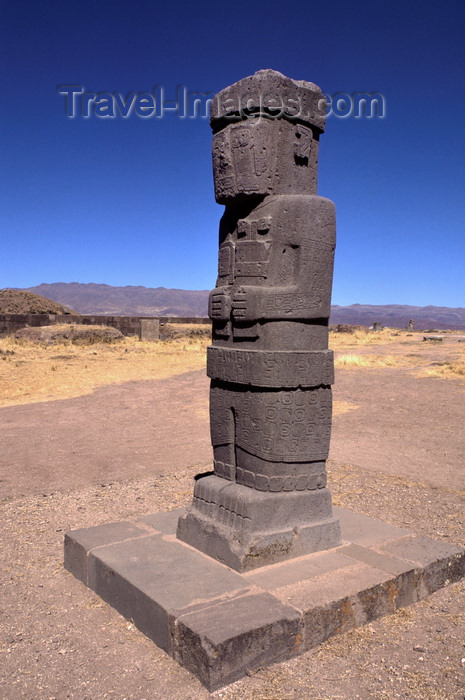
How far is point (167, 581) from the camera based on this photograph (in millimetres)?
3781

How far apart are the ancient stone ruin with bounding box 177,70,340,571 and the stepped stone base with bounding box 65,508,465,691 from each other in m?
0.28

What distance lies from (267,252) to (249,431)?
137 centimetres

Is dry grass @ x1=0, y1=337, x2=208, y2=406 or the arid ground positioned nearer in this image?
the arid ground

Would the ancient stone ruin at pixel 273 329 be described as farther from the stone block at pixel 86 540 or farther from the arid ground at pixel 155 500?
the arid ground at pixel 155 500

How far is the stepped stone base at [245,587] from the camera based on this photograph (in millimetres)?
3184

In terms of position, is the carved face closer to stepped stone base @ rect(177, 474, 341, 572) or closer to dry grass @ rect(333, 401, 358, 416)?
stepped stone base @ rect(177, 474, 341, 572)

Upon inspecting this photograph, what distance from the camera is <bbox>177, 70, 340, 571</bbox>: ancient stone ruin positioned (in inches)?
165

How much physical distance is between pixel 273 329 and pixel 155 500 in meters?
3.19

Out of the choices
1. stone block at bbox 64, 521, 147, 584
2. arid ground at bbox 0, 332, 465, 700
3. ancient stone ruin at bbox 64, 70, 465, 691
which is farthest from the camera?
stone block at bbox 64, 521, 147, 584

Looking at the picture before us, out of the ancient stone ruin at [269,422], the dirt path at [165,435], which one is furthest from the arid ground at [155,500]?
the ancient stone ruin at [269,422]

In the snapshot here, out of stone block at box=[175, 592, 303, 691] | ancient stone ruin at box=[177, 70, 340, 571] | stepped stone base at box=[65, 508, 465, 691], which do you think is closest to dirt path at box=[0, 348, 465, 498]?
stepped stone base at box=[65, 508, 465, 691]

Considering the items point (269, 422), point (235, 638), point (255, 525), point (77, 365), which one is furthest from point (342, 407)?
point (77, 365)

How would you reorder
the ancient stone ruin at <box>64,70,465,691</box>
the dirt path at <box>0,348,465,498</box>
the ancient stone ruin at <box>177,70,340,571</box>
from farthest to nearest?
the dirt path at <box>0,348,465,498</box>, the ancient stone ruin at <box>177,70,340,571</box>, the ancient stone ruin at <box>64,70,465,691</box>

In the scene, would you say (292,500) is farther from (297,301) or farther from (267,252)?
(267,252)
